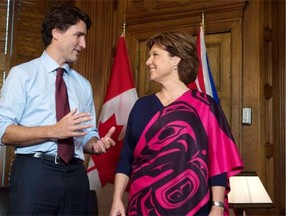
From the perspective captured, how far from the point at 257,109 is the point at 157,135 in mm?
1292


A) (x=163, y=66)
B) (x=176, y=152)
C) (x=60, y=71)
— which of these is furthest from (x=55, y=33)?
(x=176, y=152)

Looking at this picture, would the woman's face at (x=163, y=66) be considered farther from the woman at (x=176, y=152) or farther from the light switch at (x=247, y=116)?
the light switch at (x=247, y=116)

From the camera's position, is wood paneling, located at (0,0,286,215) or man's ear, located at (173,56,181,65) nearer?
man's ear, located at (173,56,181,65)

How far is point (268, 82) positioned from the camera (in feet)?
10.1

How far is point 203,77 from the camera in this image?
116 inches

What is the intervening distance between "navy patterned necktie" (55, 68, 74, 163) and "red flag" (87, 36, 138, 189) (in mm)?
1030

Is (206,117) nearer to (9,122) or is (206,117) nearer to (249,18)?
(9,122)

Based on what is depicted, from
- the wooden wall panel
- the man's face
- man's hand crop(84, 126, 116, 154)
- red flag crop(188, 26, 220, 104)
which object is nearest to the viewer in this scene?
man's hand crop(84, 126, 116, 154)

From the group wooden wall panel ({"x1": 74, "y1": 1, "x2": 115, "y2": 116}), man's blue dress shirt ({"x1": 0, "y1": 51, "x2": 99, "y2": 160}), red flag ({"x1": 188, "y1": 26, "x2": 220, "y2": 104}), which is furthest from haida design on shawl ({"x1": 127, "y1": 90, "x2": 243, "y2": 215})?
wooden wall panel ({"x1": 74, "y1": 1, "x2": 115, "y2": 116})

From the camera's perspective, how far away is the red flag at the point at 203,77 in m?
2.93

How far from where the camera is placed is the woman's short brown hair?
6.63ft

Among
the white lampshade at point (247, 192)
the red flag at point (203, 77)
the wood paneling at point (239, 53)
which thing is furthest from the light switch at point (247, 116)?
the white lampshade at point (247, 192)

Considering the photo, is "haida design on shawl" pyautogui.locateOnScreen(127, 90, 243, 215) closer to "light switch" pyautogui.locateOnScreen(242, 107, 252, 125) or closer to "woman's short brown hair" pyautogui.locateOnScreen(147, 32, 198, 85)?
"woman's short brown hair" pyautogui.locateOnScreen(147, 32, 198, 85)

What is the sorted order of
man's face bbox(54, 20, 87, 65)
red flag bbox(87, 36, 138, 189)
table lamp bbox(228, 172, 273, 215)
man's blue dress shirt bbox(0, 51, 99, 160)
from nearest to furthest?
1. man's blue dress shirt bbox(0, 51, 99, 160)
2. man's face bbox(54, 20, 87, 65)
3. table lamp bbox(228, 172, 273, 215)
4. red flag bbox(87, 36, 138, 189)
